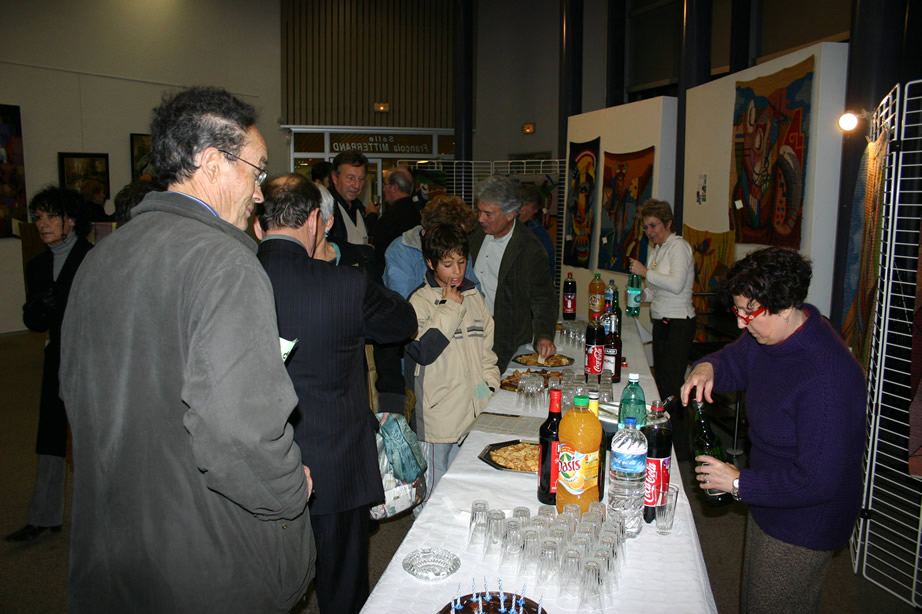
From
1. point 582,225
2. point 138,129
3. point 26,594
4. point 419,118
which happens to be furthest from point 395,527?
point 419,118

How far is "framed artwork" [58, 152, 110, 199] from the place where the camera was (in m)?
9.26

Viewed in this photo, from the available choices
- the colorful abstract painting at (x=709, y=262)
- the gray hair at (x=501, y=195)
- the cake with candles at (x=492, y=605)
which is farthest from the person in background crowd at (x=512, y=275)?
the cake with candles at (x=492, y=605)

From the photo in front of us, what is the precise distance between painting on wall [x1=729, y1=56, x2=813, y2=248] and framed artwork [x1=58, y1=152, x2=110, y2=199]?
8.56m

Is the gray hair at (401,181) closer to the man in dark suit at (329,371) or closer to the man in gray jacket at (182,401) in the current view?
the man in dark suit at (329,371)

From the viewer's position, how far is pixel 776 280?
175cm

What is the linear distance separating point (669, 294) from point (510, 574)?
3.48m

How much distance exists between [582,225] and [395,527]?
5.84 m

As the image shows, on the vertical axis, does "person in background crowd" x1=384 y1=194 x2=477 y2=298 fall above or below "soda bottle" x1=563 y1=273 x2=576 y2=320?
above

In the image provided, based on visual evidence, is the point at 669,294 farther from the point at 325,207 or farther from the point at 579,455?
the point at 579,455

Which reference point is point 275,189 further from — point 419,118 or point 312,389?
point 419,118

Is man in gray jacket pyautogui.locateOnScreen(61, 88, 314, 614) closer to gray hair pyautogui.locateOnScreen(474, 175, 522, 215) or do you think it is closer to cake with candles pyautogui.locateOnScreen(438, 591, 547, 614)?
cake with candles pyautogui.locateOnScreen(438, 591, 547, 614)

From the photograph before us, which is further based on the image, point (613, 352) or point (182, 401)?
point (613, 352)

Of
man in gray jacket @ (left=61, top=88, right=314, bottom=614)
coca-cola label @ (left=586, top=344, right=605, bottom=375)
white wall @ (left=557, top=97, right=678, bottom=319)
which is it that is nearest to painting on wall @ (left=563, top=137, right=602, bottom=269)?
white wall @ (left=557, top=97, right=678, bottom=319)

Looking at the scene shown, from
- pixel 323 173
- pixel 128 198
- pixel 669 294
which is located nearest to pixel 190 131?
pixel 128 198
